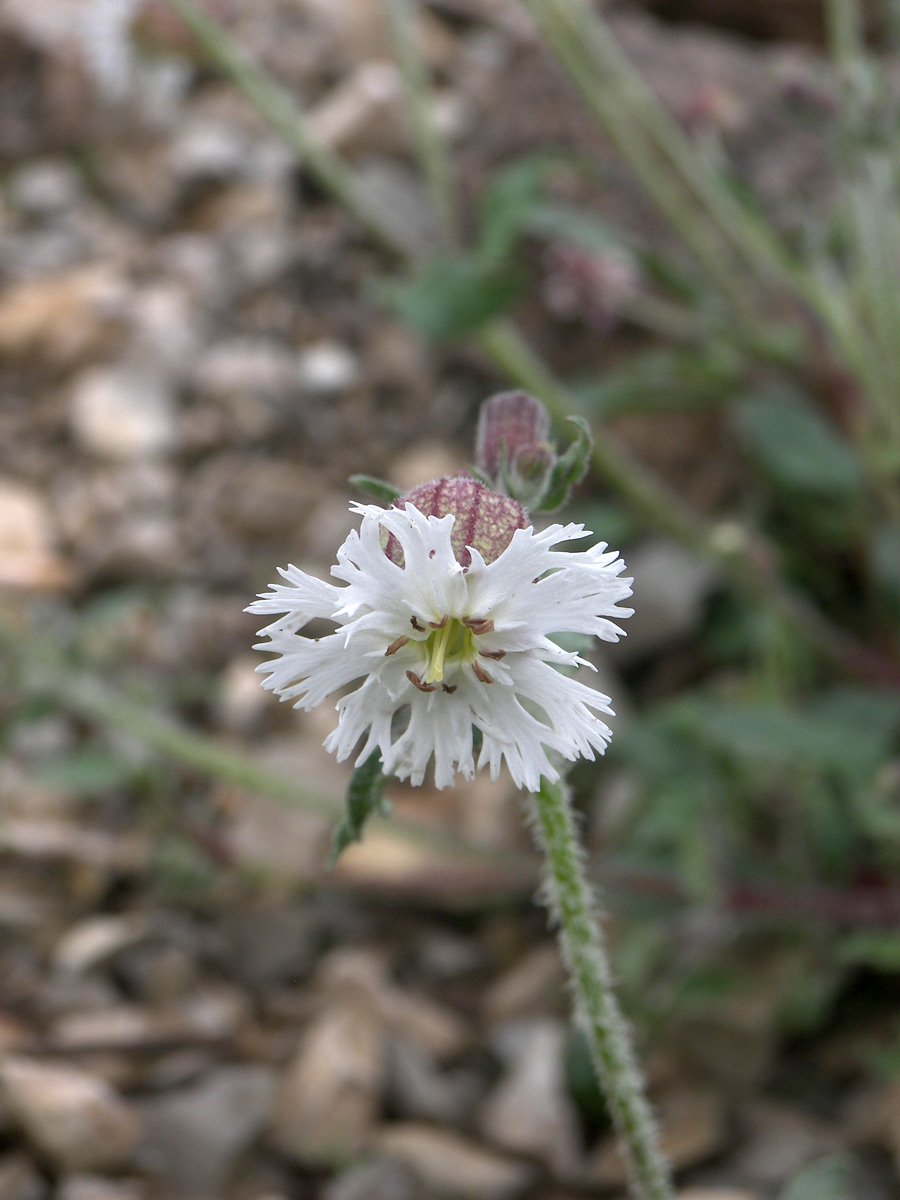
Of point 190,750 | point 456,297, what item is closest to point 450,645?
point 190,750

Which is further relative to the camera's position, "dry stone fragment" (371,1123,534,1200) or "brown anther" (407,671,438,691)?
"dry stone fragment" (371,1123,534,1200)

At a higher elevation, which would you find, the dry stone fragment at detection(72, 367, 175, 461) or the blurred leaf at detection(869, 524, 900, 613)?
the dry stone fragment at detection(72, 367, 175, 461)

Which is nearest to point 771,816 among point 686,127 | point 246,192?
point 686,127

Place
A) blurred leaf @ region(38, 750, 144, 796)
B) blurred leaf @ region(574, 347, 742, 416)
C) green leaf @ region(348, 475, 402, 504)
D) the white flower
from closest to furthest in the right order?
the white flower < green leaf @ region(348, 475, 402, 504) < blurred leaf @ region(38, 750, 144, 796) < blurred leaf @ region(574, 347, 742, 416)

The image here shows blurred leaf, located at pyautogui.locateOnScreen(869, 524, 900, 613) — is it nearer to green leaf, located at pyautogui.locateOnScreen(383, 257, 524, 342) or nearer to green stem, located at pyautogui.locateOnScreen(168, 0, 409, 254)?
green leaf, located at pyautogui.locateOnScreen(383, 257, 524, 342)

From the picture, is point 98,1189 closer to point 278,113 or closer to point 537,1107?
point 537,1107

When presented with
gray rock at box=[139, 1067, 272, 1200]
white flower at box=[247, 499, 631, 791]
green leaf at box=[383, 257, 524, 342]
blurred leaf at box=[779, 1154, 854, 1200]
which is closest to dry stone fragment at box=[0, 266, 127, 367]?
green leaf at box=[383, 257, 524, 342]

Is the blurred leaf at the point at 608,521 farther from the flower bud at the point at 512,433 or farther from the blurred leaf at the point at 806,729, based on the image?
the flower bud at the point at 512,433

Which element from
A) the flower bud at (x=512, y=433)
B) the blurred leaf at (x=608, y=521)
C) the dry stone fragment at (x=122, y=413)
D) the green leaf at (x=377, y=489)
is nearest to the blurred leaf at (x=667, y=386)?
the blurred leaf at (x=608, y=521)
